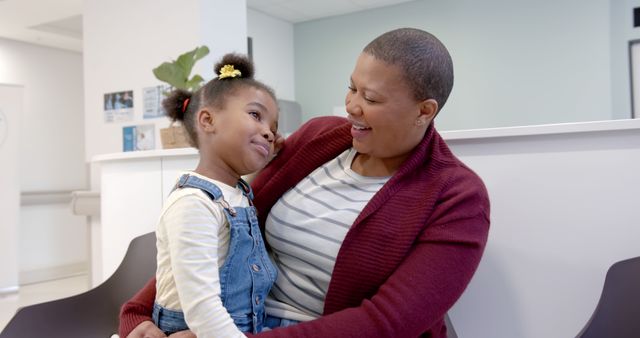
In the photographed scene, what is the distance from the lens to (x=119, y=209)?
2.39 metres

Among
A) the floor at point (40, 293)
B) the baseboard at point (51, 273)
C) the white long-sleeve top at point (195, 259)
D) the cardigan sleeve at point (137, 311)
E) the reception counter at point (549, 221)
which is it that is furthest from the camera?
the baseboard at point (51, 273)

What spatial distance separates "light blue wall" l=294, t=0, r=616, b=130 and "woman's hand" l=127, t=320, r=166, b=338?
4.81m

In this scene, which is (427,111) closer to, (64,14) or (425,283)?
(425,283)

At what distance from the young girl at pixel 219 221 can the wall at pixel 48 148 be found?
5.57m

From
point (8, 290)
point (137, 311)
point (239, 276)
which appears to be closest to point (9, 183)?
point (8, 290)

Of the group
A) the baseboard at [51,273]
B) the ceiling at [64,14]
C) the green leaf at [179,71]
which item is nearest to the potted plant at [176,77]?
the green leaf at [179,71]

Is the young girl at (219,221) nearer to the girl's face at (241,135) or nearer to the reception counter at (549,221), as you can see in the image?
the girl's face at (241,135)

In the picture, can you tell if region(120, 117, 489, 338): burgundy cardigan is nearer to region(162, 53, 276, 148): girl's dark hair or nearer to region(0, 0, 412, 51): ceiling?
region(162, 53, 276, 148): girl's dark hair

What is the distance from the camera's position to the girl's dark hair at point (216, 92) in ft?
4.19

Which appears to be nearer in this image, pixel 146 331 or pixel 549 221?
pixel 146 331

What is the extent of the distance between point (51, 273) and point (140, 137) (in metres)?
3.03

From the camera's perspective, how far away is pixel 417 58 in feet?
3.80

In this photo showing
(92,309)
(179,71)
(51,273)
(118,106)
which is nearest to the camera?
(92,309)

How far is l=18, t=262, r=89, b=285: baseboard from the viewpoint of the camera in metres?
5.83
